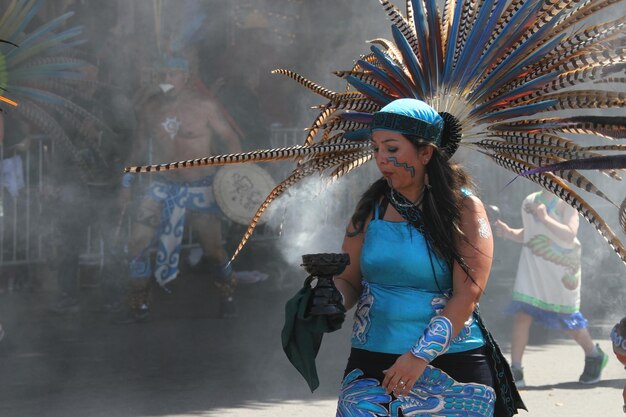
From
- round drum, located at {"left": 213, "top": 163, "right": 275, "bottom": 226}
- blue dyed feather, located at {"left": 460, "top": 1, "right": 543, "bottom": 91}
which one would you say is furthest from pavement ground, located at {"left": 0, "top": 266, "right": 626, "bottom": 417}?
blue dyed feather, located at {"left": 460, "top": 1, "right": 543, "bottom": 91}

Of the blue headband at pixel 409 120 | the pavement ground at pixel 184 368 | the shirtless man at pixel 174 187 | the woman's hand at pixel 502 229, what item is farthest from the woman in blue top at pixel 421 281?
the shirtless man at pixel 174 187

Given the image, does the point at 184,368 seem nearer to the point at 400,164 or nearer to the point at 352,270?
the point at 352,270

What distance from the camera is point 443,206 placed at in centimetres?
345

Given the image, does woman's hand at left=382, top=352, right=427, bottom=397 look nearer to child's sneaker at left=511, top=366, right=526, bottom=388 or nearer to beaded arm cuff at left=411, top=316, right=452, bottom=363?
beaded arm cuff at left=411, top=316, right=452, bottom=363

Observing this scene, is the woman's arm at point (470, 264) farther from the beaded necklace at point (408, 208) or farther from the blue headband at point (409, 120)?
the blue headband at point (409, 120)

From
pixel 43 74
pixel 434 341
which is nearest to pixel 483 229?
pixel 434 341

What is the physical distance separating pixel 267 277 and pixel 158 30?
3113mm

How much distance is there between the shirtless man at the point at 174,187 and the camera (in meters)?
10.2

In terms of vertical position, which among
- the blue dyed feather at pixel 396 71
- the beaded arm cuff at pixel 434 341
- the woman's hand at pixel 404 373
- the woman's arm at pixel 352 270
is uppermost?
the blue dyed feather at pixel 396 71

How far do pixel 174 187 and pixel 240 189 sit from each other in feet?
2.16

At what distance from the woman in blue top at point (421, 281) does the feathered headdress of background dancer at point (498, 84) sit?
21 cm

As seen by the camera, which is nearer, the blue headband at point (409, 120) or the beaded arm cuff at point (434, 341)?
the beaded arm cuff at point (434, 341)

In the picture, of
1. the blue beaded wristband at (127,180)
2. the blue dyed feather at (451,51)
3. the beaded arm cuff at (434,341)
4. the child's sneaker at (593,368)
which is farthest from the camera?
the blue beaded wristband at (127,180)

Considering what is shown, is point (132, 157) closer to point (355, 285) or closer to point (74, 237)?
point (74, 237)
